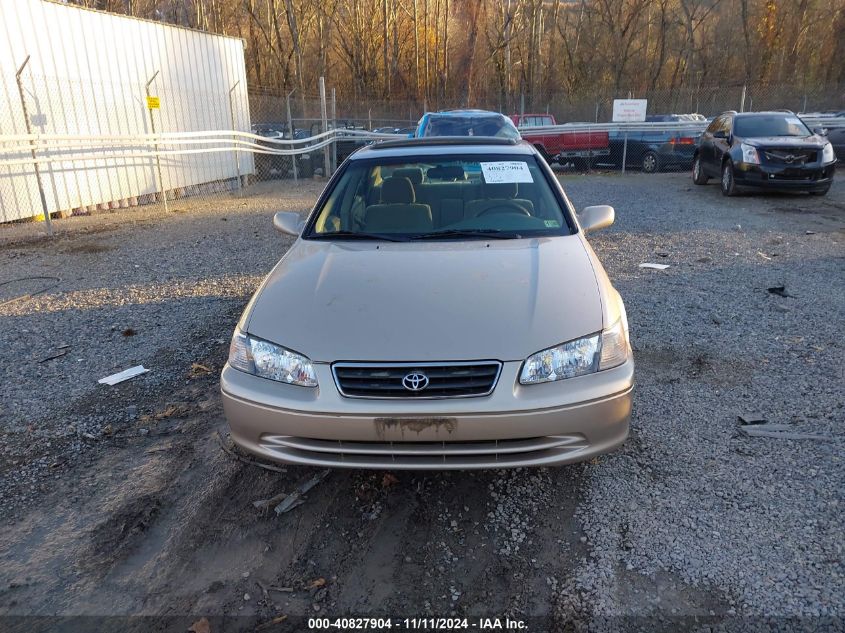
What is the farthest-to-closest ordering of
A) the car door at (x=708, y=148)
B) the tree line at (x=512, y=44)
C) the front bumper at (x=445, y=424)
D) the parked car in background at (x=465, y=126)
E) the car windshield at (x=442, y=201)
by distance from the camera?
the tree line at (x=512, y=44) < the car door at (x=708, y=148) < the parked car in background at (x=465, y=126) < the car windshield at (x=442, y=201) < the front bumper at (x=445, y=424)

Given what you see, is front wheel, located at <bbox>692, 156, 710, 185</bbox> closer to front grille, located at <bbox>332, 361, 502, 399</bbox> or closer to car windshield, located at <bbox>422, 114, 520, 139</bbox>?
car windshield, located at <bbox>422, 114, 520, 139</bbox>

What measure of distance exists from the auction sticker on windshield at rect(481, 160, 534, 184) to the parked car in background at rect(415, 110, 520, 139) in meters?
7.01

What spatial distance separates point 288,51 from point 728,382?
40.0 m

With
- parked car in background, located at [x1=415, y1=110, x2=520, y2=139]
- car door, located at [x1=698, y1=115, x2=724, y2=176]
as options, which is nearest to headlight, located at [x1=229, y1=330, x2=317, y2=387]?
parked car in background, located at [x1=415, y1=110, x2=520, y2=139]

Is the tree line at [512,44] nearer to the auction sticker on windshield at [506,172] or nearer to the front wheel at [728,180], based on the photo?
the front wheel at [728,180]

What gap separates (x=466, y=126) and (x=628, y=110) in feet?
30.8

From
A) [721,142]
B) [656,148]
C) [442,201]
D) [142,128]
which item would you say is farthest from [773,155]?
[142,128]

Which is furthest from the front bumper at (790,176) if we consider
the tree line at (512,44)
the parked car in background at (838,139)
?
the tree line at (512,44)

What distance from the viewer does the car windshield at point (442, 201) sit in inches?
Answer: 150

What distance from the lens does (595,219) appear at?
409cm

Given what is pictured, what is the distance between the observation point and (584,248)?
351cm

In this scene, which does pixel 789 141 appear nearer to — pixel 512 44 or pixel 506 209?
pixel 506 209

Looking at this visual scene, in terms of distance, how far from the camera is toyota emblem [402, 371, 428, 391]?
2.53 metres

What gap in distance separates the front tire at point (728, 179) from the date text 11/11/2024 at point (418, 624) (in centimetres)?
1192
